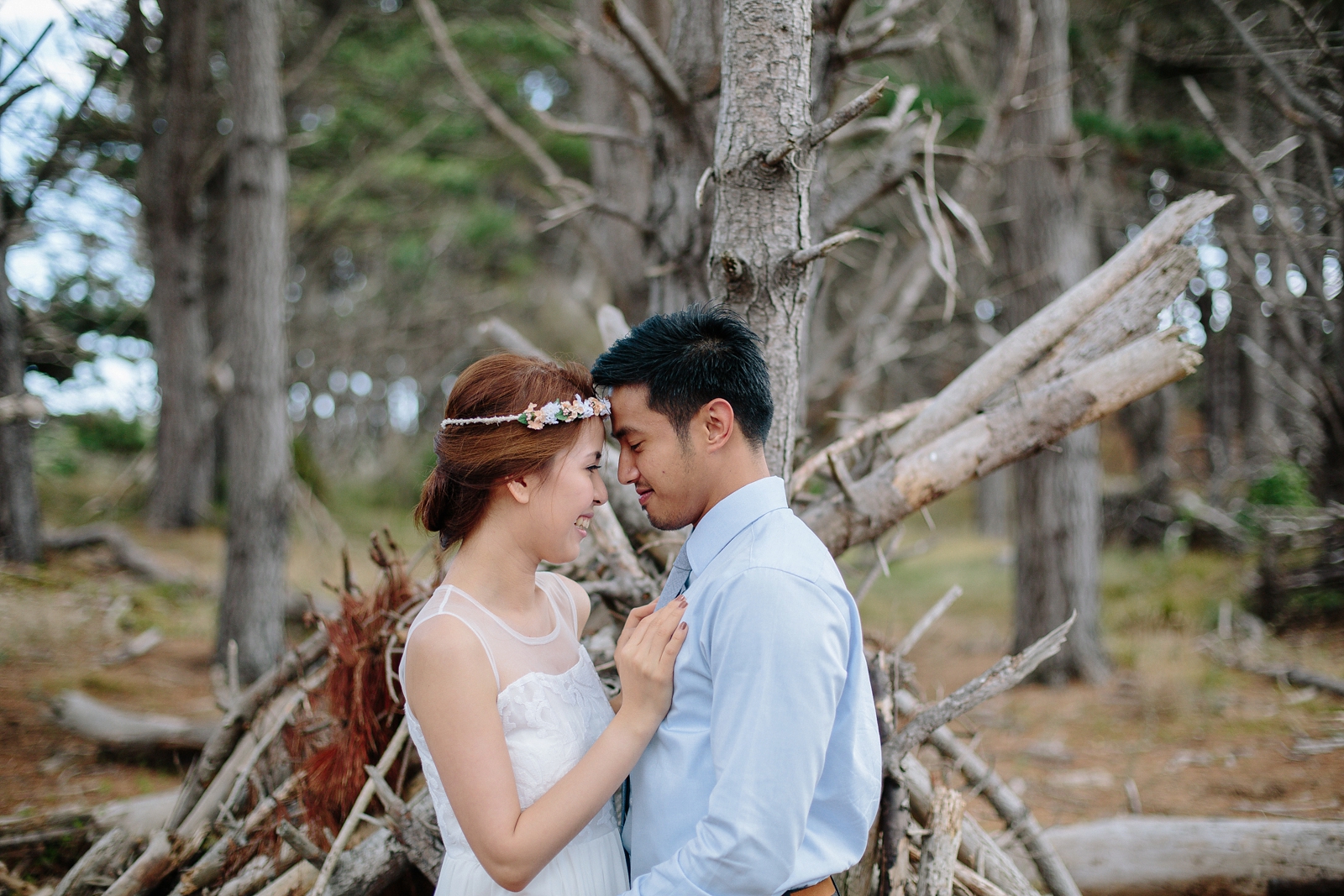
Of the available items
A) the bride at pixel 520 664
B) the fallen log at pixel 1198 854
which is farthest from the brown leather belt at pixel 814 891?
the fallen log at pixel 1198 854

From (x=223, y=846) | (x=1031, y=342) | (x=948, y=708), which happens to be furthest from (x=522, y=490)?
(x=1031, y=342)

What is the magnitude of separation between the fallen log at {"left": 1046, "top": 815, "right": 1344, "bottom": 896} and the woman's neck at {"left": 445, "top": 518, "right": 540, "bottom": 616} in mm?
2939

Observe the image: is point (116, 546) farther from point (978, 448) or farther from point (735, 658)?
point (735, 658)

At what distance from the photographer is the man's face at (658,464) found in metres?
1.92

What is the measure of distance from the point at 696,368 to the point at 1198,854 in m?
3.38

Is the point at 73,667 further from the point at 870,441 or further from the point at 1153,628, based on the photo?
the point at 1153,628

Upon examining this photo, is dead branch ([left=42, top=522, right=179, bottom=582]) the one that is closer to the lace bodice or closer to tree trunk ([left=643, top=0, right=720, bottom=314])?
tree trunk ([left=643, top=0, right=720, bottom=314])

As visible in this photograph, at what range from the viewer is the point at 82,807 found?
3.72 m

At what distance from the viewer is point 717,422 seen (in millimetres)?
1901

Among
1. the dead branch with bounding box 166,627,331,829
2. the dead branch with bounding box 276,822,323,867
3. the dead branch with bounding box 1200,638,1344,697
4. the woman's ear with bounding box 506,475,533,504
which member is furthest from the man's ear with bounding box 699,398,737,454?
the dead branch with bounding box 1200,638,1344,697

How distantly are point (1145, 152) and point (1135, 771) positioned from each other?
7320 millimetres

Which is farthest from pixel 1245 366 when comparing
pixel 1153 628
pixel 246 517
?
pixel 246 517

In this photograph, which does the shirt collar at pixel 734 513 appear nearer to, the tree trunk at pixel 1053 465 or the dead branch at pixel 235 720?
the dead branch at pixel 235 720

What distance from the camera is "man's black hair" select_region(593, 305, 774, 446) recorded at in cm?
188
